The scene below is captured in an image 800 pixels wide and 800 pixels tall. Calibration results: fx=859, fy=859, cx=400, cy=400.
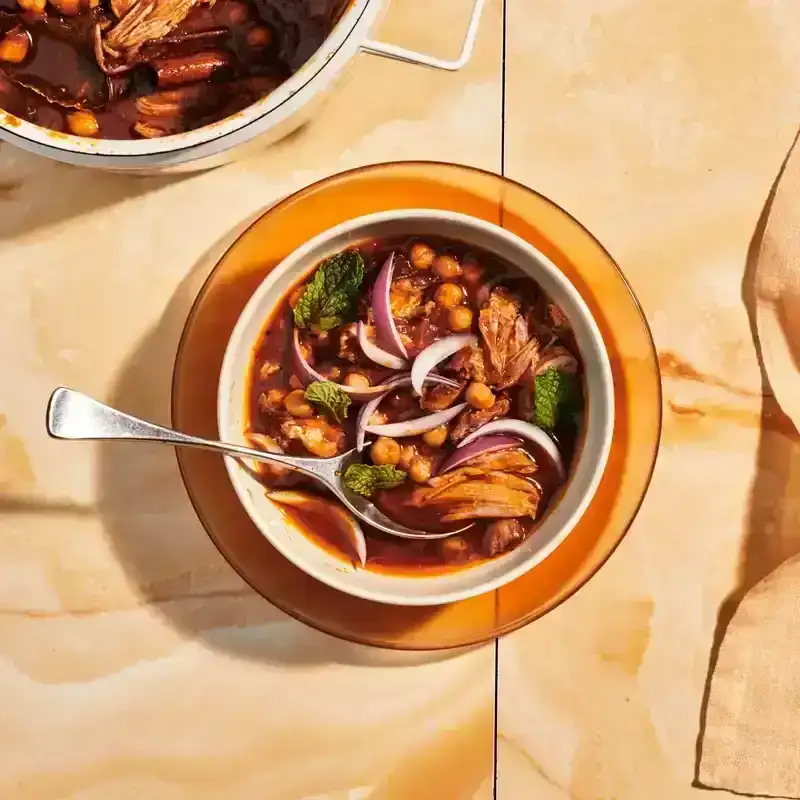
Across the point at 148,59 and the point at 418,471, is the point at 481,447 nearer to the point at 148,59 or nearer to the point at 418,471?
the point at 418,471

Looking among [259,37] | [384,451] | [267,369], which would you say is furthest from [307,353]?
[259,37]

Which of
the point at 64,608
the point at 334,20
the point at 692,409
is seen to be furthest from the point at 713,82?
the point at 64,608

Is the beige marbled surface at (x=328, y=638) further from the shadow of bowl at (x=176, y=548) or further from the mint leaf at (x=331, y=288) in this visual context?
the mint leaf at (x=331, y=288)

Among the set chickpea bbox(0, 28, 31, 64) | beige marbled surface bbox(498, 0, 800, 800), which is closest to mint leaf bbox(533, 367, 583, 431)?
beige marbled surface bbox(498, 0, 800, 800)

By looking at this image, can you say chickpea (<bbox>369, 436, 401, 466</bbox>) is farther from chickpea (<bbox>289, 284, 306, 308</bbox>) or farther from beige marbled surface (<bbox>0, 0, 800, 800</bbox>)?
beige marbled surface (<bbox>0, 0, 800, 800</bbox>)

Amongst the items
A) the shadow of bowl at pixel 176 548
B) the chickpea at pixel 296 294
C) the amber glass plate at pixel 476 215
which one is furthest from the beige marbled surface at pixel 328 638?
the chickpea at pixel 296 294
